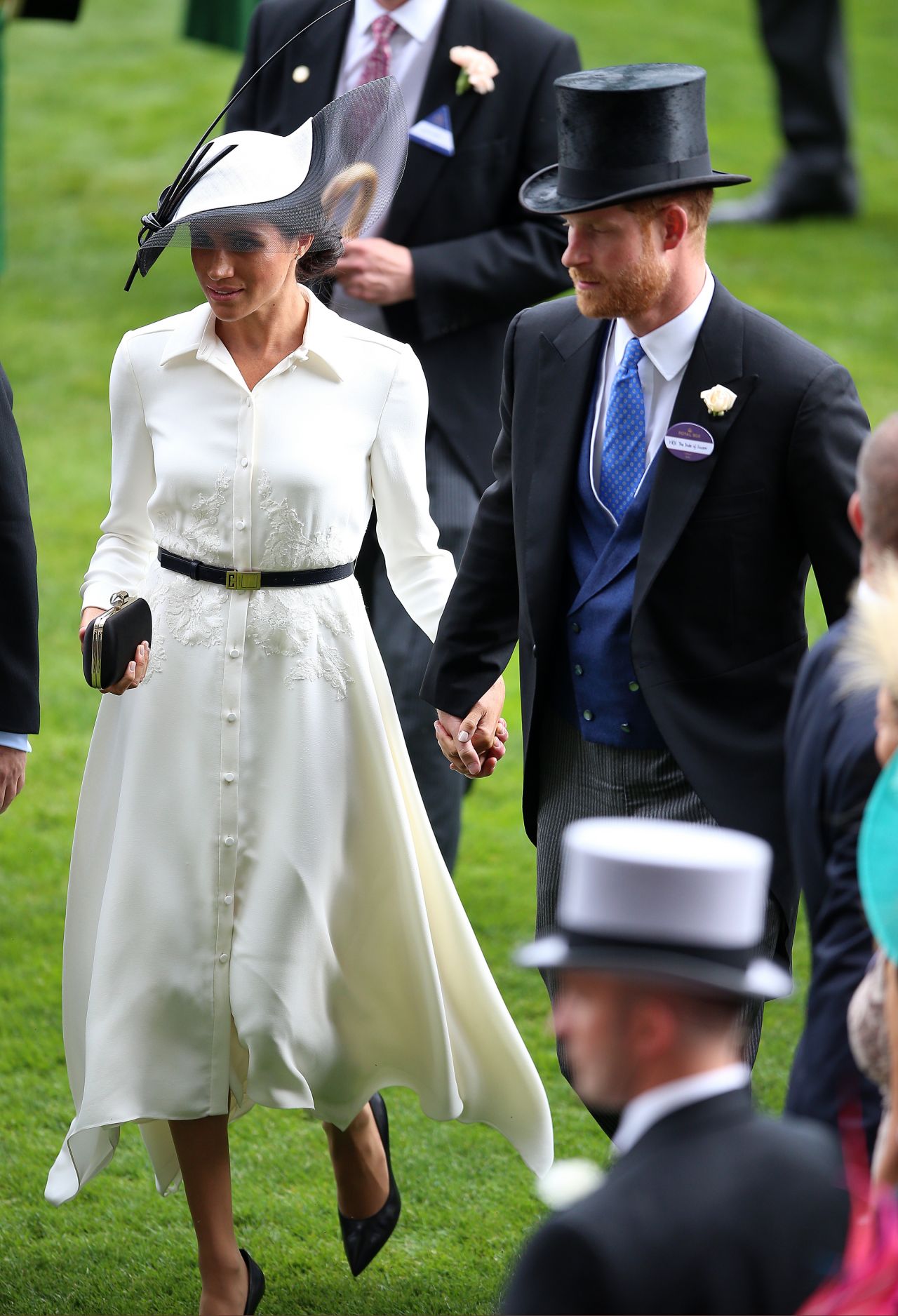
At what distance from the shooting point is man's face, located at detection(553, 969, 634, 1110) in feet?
6.97

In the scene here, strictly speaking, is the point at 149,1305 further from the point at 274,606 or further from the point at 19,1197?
the point at 274,606

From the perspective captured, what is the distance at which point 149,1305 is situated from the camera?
413cm

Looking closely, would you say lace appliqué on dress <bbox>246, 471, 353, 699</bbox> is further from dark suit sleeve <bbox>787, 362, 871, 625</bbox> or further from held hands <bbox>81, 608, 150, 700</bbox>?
dark suit sleeve <bbox>787, 362, 871, 625</bbox>

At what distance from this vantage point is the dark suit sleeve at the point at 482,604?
4.04 meters

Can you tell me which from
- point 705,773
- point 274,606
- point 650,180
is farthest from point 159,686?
point 650,180

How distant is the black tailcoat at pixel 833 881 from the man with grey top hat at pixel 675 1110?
47cm

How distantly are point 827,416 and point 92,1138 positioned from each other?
2.01 m

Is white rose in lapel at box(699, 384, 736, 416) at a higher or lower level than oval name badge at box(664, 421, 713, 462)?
higher

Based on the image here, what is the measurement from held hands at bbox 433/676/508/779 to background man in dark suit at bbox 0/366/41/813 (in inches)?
33.3

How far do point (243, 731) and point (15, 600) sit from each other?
0.56 m

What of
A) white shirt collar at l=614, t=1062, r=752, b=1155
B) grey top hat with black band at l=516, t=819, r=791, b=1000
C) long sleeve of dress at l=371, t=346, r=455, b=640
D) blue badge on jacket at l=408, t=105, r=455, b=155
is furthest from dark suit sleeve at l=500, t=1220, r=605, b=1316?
blue badge on jacket at l=408, t=105, r=455, b=155

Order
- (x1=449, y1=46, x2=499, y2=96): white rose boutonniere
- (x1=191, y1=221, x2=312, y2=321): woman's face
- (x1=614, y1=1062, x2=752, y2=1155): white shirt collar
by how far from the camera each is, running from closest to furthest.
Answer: (x1=614, y1=1062, x2=752, y2=1155): white shirt collar
(x1=191, y1=221, x2=312, y2=321): woman's face
(x1=449, y1=46, x2=499, y2=96): white rose boutonniere

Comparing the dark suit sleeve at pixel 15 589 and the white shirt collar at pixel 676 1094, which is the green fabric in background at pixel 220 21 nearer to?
the dark suit sleeve at pixel 15 589

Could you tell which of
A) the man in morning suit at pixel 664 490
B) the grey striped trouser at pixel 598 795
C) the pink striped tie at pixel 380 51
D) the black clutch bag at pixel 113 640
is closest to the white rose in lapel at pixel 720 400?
the man in morning suit at pixel 664 490
